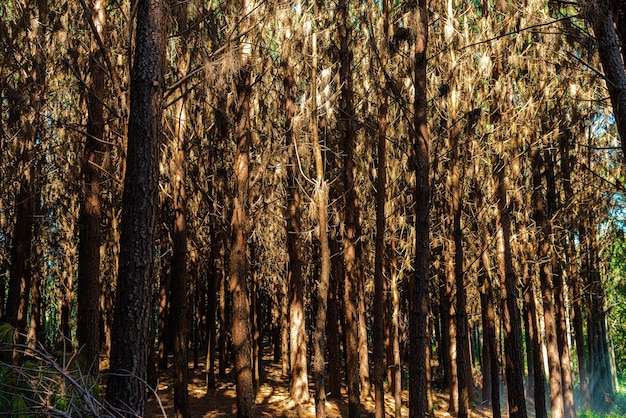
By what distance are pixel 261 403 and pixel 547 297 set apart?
7901 millimetres

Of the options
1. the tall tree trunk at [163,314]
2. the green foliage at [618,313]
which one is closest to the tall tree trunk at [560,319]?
the tall tree trunk at [163,314]

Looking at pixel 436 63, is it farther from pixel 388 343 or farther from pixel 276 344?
pixel 276 344

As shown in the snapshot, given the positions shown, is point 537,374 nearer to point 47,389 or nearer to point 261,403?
point 261,403

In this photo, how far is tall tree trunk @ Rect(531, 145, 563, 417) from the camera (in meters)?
14.8

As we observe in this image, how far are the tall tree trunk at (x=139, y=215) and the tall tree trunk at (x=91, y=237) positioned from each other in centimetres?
232

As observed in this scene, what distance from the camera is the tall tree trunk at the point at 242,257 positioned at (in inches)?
371

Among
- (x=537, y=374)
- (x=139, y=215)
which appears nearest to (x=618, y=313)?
(x=537, y=374)

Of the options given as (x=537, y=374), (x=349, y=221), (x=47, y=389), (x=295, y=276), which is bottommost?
(x=537, y=374)

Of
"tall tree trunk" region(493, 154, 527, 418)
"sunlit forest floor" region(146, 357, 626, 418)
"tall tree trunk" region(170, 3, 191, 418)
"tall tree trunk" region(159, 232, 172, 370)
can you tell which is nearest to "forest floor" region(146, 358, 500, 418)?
"sunlit forest floor" region(146, 357, 626, 418)

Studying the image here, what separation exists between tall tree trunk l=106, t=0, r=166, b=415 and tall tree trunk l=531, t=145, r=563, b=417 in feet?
37.2

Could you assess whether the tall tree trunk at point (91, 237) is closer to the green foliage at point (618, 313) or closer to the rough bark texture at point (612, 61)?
the rough bark texture at point (612, 61)

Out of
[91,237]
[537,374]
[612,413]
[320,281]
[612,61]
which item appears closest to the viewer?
[612,61]

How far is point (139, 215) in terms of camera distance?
5.12 meters

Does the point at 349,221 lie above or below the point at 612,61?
below
